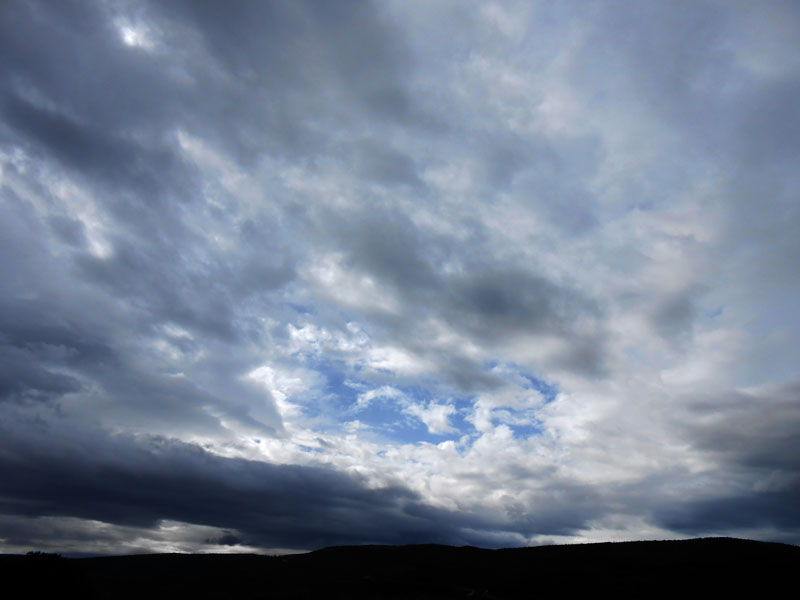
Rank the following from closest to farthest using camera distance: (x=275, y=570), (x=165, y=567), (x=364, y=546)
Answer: (x=275, y=570) → (x=165, y=567) → (x=364, y=546)

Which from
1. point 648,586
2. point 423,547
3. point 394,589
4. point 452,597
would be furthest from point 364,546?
point 648,586

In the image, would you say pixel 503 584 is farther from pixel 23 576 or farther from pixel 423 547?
pixel 23 576

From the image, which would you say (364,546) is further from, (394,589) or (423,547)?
(394,589)

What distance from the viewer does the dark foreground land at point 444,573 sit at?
78.4 metres

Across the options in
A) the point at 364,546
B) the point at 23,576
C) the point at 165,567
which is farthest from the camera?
the point at 364,546

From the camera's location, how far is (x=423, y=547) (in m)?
133

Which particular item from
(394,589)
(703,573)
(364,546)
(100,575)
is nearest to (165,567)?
(100,575)

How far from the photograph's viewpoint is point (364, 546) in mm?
137500

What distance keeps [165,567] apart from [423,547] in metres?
70.1

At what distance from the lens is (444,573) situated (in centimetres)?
10412

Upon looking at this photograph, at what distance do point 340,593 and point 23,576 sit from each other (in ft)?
173

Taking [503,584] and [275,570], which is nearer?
[503,584]

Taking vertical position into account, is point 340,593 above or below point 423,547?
below

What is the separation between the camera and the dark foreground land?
78375mm
